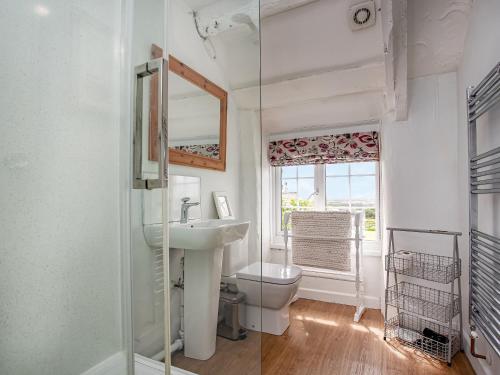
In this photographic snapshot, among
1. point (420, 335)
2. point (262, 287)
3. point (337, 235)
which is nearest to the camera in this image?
point (262, 287)

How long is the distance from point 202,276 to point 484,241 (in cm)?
152

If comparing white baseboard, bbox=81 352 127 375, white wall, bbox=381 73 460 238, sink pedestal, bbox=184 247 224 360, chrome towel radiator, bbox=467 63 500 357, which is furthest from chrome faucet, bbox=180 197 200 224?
white wall, bbox=381 73 460 238

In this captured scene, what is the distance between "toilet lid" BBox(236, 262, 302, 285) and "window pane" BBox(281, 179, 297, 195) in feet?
4.00

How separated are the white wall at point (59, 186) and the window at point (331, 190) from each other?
7.66ft

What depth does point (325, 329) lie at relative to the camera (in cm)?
225

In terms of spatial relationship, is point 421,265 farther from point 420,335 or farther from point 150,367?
point 150,367

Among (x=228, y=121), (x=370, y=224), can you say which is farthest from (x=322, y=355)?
(x=228, y=121)

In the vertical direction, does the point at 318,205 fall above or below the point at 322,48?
below

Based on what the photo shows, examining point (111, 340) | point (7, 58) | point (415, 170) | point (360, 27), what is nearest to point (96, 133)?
point (7, 58)

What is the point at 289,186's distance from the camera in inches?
132

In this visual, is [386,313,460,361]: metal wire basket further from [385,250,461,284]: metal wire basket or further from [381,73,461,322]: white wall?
[385,250,461,284]: metal wire basket

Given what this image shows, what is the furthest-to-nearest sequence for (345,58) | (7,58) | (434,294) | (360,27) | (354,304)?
(354,304) < (434,294) < (345,58) < (360,27) < (7,58)

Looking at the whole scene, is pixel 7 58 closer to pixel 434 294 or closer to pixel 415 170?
pixel 415 170

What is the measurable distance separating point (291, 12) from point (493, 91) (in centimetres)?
129
